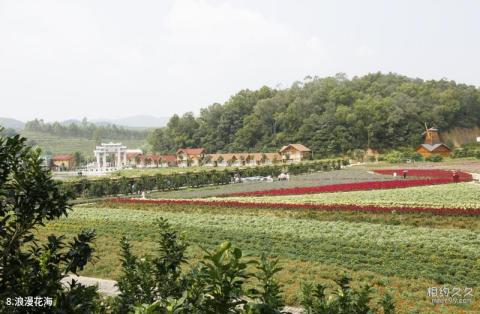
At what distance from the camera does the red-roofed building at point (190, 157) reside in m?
92.4

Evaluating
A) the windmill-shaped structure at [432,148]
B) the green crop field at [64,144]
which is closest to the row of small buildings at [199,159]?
the windmill-shaped structure at [432,148]

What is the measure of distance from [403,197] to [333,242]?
13804 millimetres

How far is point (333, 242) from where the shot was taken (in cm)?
1614

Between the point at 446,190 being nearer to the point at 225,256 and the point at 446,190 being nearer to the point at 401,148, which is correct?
the point at 225,256

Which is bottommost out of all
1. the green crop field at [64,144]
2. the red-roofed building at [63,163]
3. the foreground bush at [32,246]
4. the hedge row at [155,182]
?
the hedge row at [155,182]

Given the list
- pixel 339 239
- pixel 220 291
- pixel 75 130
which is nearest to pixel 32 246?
pixel 220 291

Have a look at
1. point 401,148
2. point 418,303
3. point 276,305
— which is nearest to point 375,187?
point 418,303

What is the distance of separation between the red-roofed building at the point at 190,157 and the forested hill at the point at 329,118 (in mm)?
7974

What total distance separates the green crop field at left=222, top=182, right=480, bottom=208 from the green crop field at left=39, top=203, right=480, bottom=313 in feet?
13.7

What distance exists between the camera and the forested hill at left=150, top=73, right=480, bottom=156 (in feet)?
300

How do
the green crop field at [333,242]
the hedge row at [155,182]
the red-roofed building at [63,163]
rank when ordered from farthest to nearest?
the red-roofed building at [63,163] → the hedge row at [155,182] → the green crop field at [333,242]

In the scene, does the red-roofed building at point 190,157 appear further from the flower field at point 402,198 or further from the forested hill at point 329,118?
the flower field at point 402,198

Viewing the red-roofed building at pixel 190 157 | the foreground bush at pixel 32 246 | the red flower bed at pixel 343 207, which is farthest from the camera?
the red-roofed building at pixel 190 157

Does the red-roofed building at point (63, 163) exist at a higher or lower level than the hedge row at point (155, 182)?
higher
